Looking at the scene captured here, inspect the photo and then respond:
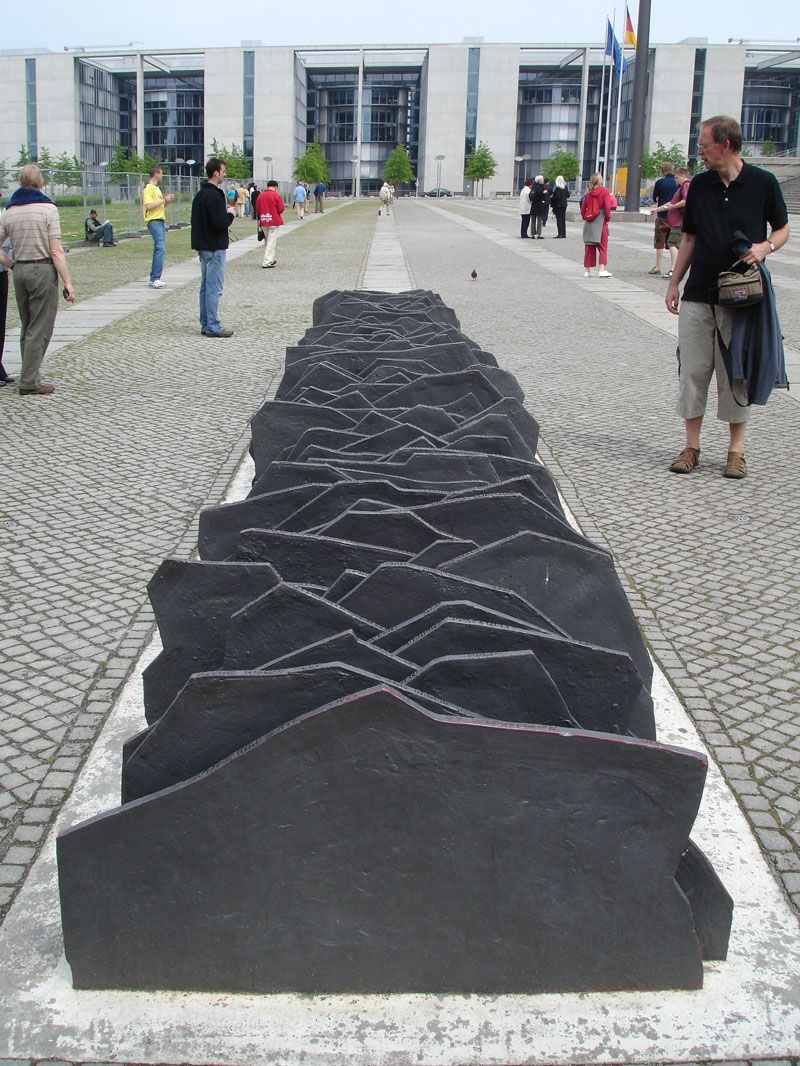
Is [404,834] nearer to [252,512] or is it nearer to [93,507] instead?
[252,512]

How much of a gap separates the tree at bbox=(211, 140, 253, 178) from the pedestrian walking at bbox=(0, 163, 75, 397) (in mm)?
95222

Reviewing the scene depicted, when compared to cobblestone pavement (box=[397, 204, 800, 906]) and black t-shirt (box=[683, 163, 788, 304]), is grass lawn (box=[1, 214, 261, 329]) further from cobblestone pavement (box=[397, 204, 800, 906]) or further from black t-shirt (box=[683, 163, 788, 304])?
black t-shirt (box=[683, 163, 788, 304])

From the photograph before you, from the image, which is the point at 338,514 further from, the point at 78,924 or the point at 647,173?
the point at 647,173

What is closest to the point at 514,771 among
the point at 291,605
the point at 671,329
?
the point at 291,605

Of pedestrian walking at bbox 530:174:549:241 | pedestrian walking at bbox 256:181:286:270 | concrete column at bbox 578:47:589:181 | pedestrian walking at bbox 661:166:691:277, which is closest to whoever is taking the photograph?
pedestrian walking at bbox 661:166:691:277

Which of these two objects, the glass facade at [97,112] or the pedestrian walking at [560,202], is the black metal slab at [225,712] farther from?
the glass facade at [97,112]

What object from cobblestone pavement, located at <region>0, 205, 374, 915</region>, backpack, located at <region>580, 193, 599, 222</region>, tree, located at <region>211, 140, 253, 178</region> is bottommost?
cobblestone pavement, located at <region>0, 205, 374, 915</region>

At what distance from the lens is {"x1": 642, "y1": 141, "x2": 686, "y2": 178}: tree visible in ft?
317

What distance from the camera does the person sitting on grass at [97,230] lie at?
28.3m

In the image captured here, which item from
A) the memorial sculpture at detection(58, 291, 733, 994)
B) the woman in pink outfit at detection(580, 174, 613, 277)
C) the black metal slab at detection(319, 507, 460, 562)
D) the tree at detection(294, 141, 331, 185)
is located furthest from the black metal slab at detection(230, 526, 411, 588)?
the tree at detection(294, 141, 331, 185)

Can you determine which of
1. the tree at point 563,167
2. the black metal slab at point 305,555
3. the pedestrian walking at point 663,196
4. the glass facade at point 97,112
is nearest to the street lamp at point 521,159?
the tree at point 563,167

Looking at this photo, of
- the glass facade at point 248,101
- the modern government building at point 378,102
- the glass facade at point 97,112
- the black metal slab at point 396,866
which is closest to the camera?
the black metal slab at point 396,866

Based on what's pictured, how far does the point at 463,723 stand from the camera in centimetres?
208

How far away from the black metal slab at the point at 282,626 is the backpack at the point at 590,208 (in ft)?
57.3
